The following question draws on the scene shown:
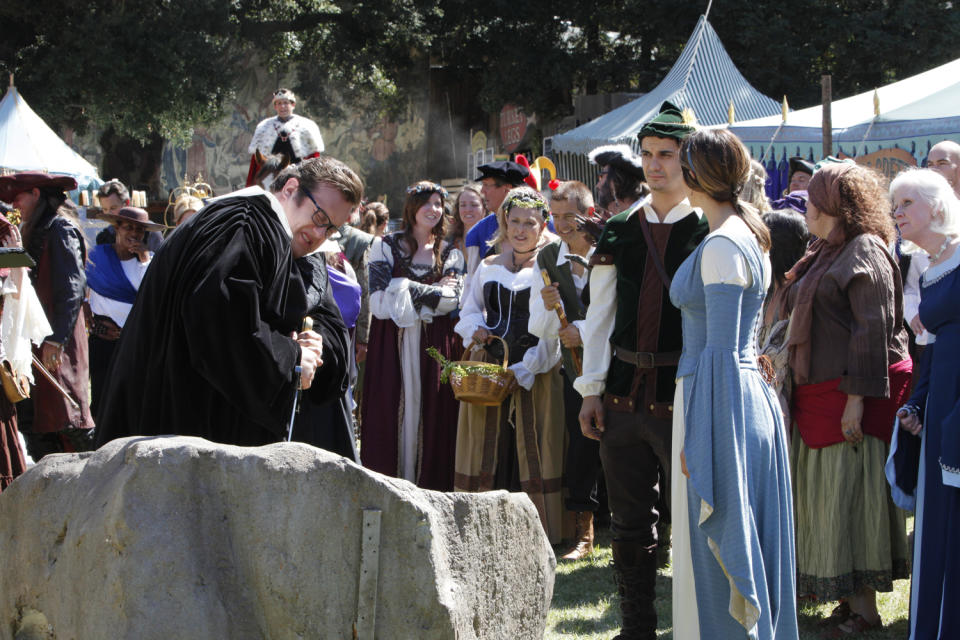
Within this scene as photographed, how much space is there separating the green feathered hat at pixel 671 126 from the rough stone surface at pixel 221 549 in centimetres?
183

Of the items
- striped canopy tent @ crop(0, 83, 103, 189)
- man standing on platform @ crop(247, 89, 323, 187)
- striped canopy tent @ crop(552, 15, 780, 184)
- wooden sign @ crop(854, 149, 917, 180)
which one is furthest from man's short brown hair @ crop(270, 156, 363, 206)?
striped canopy tent @ crop(0, 83, 103, 189)

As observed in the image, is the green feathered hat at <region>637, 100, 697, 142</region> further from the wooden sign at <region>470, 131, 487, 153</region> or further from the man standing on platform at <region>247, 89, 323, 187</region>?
the wooden sign at <region>470, 131, 487, 153</region>

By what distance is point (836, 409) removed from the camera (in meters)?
4.21

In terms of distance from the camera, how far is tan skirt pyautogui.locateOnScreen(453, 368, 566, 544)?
5.69 m

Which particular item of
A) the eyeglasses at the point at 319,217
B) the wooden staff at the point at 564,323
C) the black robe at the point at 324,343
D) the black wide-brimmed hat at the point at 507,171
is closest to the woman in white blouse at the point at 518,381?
the wooden staff at the point at 564,323

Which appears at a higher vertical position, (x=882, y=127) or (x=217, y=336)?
(x=882, y=127)

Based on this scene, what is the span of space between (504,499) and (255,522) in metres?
0.69

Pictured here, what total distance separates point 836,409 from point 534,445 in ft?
6.42

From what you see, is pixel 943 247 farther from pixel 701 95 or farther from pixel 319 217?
pixel 701 95

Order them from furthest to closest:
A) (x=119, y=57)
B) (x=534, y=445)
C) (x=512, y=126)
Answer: (x=512, y=126)
(x=119, y=57)
(x=534, y=445)

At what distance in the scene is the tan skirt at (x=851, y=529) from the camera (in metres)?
4.19

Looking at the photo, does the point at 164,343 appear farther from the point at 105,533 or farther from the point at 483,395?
the point at 483,395

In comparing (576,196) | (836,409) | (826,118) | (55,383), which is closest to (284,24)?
(826,118)

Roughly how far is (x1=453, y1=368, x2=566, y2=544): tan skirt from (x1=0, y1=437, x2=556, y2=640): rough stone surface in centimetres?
315
